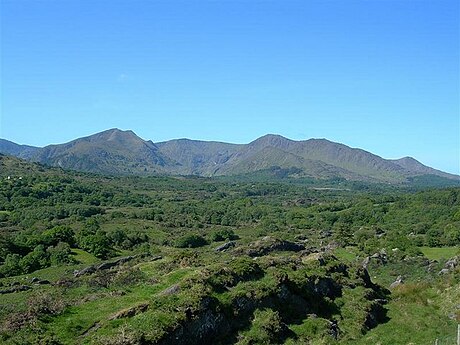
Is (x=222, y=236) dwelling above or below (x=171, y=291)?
below

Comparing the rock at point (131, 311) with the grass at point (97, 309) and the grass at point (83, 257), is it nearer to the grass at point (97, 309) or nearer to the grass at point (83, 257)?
the grass at point (97, 309)

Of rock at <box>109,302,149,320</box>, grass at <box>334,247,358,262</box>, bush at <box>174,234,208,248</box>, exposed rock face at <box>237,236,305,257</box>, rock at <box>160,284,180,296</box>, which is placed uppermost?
rock at <box>160,284,180,296</box>

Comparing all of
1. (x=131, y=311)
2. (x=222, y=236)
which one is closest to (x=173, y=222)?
(x=222, y=236)

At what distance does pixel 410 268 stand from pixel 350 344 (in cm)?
3797

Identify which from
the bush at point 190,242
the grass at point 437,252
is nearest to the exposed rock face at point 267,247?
the grass at point 437,252

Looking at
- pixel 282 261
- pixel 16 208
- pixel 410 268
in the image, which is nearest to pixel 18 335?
pixel 282 261

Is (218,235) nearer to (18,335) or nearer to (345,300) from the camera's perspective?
(345,300)

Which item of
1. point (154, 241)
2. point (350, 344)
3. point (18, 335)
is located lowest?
point (154, 241)

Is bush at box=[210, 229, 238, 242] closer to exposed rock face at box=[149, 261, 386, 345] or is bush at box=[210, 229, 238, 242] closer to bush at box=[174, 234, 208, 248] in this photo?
bush at box=[174, 234, 208, 248]

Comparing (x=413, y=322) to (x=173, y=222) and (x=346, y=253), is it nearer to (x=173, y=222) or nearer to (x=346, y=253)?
(x=346, y=253)

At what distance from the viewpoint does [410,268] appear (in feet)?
196

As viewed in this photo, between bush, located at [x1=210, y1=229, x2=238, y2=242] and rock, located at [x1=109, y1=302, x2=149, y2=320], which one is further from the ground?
rock, located at [x1=109, y1=302, x2=149, y2=320]

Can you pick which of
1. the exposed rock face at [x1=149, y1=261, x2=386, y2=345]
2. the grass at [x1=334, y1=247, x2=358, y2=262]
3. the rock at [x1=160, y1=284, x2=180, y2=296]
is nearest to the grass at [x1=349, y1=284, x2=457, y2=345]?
the exposed rock face at [x1=149, y1=261, x2=386, y2=345]

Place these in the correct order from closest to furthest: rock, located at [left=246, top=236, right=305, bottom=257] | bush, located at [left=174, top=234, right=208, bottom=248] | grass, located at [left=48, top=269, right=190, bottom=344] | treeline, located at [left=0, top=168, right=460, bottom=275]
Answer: grass, located at [left=48, top=269, right=190, bottom=344] < rock, located at [left=246, top=236, right=305, bottom=257] < treeline, located at [left=0, top=168, right=460, bottom=275] < bush, located at [left=174, top=234, right=208, bottom=248]
